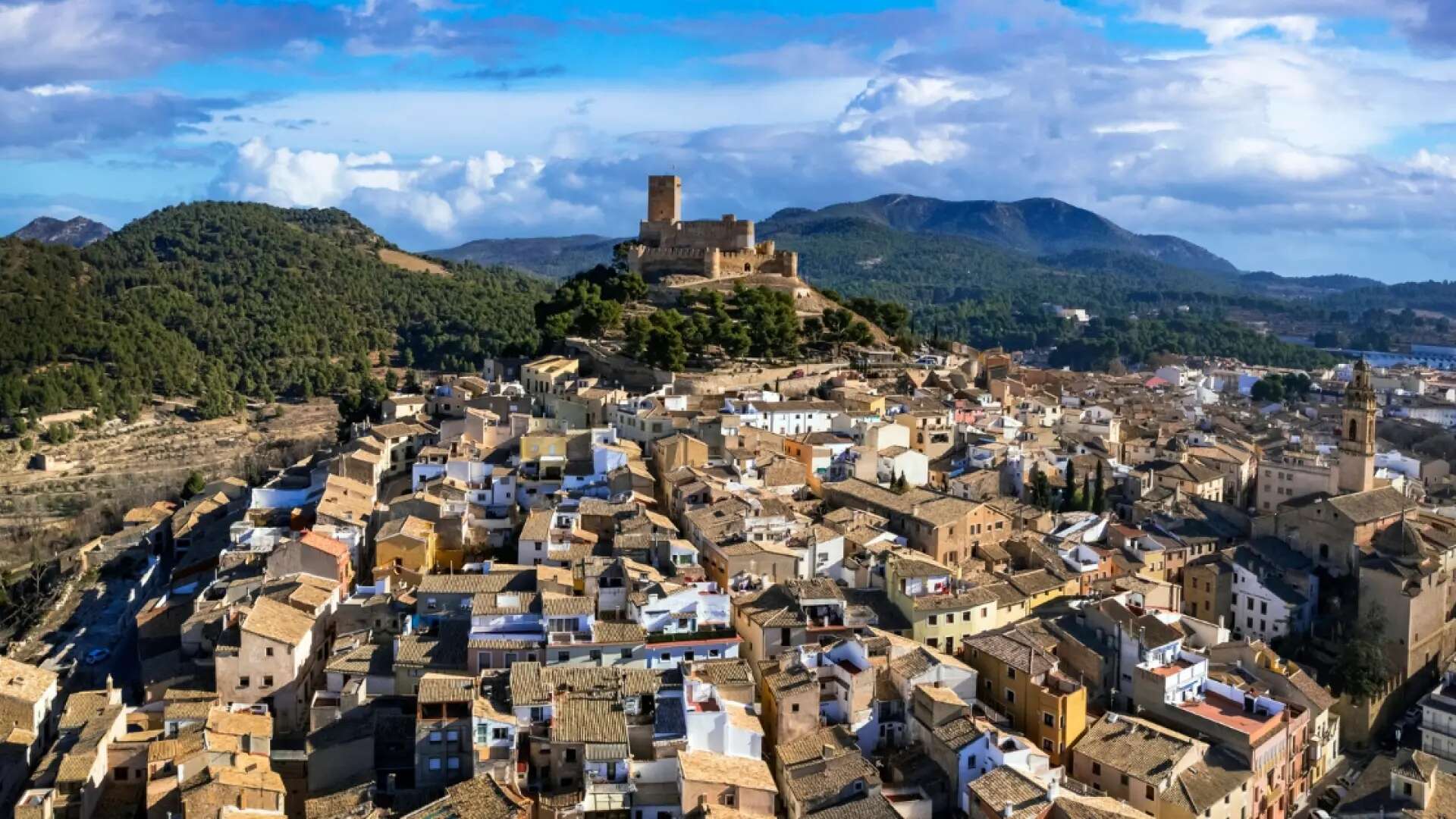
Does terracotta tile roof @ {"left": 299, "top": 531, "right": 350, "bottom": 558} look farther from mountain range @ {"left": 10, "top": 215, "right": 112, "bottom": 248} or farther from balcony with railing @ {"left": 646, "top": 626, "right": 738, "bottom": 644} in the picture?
mountain range @ {"left": 10, "top": 215, "right": 112, "bottom": 248}

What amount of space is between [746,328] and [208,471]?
19736 millimetres

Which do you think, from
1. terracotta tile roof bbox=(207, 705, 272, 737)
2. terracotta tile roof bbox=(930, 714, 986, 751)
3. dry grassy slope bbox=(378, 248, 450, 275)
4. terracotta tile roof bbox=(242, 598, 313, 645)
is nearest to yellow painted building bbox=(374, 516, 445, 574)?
terracotta tile roof bbox=(242, 598, 313, 645)

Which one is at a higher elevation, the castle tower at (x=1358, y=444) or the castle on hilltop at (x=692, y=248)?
the castle on hilltop at (x=692, y=248)

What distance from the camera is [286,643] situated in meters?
19.1

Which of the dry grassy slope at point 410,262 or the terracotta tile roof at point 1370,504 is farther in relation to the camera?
the dry grassy slope at point 410,262

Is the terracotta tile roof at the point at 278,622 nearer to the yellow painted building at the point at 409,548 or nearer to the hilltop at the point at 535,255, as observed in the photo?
the yellow painted building at the point at 409,548

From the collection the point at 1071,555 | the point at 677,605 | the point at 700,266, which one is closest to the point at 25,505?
the point at 700,266

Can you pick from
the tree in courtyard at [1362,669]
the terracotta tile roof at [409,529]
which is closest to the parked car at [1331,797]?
the tree in courtyard at [1362,669]

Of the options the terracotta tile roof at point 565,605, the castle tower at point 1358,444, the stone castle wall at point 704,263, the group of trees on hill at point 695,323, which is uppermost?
the stone castle wall at point 704,263

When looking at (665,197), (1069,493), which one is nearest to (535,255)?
(665,197)

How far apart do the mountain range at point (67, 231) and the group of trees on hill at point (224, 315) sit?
1866 inches

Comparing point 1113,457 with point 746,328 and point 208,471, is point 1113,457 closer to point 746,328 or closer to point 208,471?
point 746,328

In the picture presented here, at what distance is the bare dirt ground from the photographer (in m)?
40.0

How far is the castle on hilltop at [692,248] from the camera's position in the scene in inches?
1887
